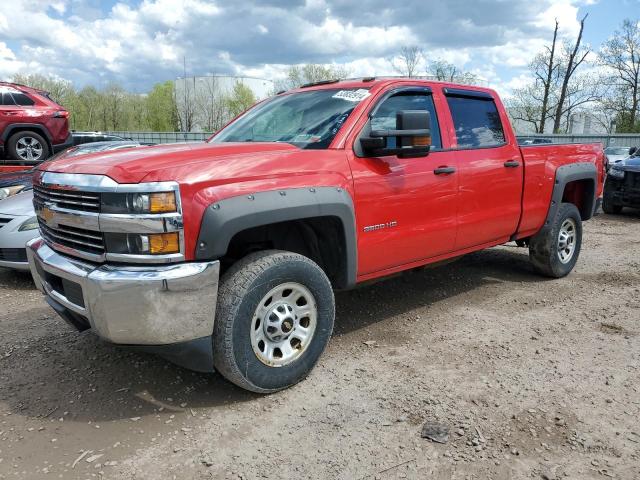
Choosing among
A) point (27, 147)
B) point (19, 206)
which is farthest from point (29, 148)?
point (19, 206)

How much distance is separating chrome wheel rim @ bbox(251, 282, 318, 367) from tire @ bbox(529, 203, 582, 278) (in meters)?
3.40

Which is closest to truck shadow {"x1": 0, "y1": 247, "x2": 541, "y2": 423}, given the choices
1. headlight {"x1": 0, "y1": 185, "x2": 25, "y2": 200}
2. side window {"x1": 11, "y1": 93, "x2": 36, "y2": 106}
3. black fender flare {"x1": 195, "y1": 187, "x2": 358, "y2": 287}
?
black fender flare {"x1": 195, "y1": 187, "x2": 358, "y2": 287}

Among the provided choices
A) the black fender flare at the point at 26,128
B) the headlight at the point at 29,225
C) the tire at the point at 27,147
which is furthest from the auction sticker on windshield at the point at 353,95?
the black fender flare at the point at 26,128

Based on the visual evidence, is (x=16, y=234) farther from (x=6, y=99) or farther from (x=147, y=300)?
(x=6, y=99)

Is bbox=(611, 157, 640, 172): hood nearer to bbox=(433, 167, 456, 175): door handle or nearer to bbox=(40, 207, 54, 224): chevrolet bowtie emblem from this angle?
bbox=(433, 167, 456, 175): door handle

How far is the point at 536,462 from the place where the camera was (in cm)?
263

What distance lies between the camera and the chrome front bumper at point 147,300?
8.97ft

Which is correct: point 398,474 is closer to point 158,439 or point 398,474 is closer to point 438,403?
point 438,403

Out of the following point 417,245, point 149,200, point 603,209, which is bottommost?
point 603,209

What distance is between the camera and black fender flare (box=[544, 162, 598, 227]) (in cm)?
552

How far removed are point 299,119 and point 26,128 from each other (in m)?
9.35

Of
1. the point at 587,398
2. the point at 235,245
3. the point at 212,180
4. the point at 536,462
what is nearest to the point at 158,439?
the point at 235,245

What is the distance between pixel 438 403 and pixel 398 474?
743 mm

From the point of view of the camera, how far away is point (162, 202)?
9.02 ft
